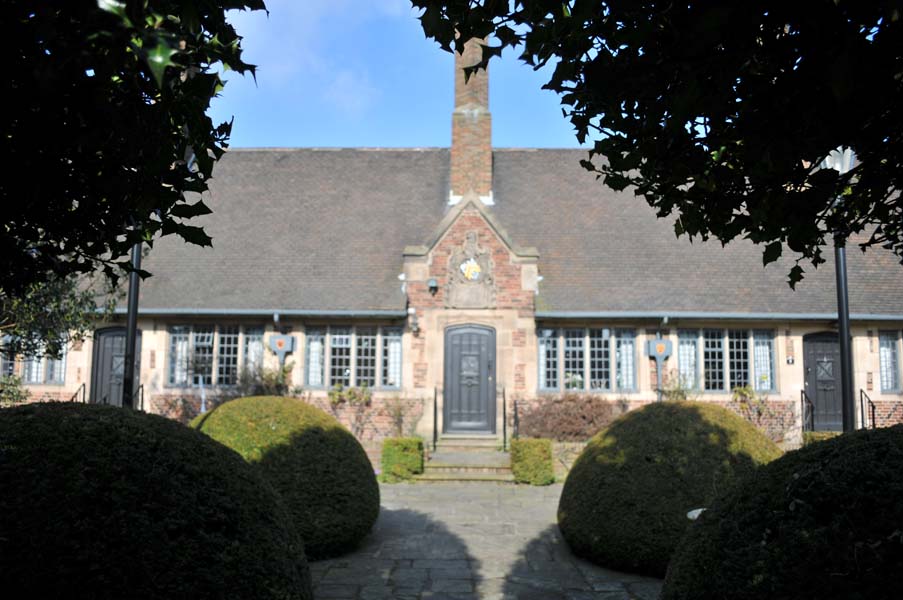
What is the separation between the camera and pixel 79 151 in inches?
117

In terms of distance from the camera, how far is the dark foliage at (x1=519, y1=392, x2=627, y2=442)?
16.5m

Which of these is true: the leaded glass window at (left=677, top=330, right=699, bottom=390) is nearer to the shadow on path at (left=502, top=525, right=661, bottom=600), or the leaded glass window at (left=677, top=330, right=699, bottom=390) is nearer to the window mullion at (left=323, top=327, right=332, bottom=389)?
the window mullion at (left=323, top=327, right=332, bottom=389)

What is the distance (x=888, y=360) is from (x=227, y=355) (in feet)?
52.7

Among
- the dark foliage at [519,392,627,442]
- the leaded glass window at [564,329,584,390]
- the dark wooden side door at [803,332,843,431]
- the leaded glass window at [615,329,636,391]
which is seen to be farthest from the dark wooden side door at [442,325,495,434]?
the dark wooden side door at [803,332,843,431]

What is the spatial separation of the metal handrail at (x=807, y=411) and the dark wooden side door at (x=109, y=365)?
1599 cm

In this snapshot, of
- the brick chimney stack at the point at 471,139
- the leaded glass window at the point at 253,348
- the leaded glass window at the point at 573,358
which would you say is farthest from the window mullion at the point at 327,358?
the leaded glass window at the point at 573,358

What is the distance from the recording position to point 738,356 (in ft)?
57.9

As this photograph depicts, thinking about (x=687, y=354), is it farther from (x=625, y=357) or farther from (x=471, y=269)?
(x=471, y=269)

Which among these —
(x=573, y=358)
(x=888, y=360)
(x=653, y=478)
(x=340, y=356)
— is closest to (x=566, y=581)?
(x=653, y=478)

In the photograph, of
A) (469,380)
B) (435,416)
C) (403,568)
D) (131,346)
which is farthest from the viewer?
(469,380)

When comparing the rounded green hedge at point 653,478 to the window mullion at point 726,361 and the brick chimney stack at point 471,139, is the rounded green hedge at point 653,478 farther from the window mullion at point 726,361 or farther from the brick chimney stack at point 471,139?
the brick chimney stack at point 471,139

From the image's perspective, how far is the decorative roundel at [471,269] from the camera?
17.2 metres

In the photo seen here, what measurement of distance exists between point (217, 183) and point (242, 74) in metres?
20.1

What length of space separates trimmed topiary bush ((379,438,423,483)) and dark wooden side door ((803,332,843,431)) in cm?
1001
